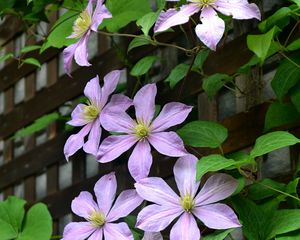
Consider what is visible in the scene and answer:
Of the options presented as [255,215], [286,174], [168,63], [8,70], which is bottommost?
[255,215]

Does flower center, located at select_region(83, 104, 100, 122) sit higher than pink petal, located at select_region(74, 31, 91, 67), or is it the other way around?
pink petal, located at select_region(74, 31, 91, 67)

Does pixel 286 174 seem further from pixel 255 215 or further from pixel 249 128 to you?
pixel 255 215

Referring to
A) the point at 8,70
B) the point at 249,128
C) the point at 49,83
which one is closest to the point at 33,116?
the point at 49,83

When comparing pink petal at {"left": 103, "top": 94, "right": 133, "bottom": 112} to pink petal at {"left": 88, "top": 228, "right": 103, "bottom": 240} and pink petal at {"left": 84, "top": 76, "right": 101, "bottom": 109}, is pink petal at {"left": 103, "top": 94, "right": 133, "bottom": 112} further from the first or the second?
pink petal at {"left": 88, "top": 228, "right": 103, "bottom": 240}

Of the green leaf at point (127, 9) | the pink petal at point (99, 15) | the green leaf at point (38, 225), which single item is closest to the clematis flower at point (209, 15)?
the pink petal at point (99, 15)

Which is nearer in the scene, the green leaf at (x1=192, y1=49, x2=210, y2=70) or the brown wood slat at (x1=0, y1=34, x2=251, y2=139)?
the green leaf at (x1=192, y1=49, x2=210, y2=70)

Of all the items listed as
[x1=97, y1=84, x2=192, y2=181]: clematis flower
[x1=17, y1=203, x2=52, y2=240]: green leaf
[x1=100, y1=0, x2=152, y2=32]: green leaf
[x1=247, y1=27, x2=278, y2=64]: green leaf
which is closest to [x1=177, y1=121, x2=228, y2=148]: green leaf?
[x1=97, y1=84, x2=192, y2=181]: clematis flower

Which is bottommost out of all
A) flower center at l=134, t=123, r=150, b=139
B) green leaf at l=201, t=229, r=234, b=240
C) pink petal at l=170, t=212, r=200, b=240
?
green leaf at l=201, t=229, r=234, b=240
